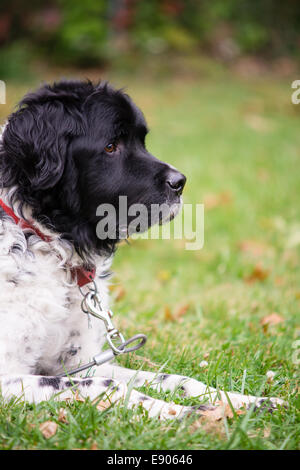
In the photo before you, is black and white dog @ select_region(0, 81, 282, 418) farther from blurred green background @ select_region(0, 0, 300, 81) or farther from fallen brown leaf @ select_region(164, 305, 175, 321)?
blurred green background @ select_region(0, 0, 300, 81)

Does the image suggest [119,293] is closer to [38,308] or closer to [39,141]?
[38,308]

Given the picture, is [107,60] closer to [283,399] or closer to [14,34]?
[14,34]

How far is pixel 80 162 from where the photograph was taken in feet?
9.21

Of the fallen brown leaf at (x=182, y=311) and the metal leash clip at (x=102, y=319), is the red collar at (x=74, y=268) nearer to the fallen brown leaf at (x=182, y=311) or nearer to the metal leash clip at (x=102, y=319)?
the metal leash clip at (x=102, y=319)

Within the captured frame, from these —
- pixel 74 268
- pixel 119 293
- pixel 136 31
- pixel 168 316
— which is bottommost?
pixel 168 316

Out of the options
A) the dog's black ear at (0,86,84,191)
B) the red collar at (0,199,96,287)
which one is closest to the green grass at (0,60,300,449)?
the red collar at (0,199,96,287)

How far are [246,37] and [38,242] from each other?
724 inches

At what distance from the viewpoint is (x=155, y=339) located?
3506 millimetres

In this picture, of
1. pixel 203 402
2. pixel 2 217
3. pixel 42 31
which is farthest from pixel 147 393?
pixel 42 31

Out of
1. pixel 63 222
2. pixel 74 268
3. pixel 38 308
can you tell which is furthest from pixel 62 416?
pixel 63 222

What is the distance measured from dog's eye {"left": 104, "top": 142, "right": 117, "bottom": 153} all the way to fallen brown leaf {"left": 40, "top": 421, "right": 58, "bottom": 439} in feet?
4.88

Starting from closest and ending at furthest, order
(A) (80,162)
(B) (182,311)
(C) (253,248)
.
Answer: (A) (80,162) < (B) (182,311) < (C) (253,248)

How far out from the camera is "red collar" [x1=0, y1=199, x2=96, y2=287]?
106 inches

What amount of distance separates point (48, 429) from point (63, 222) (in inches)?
43.5
